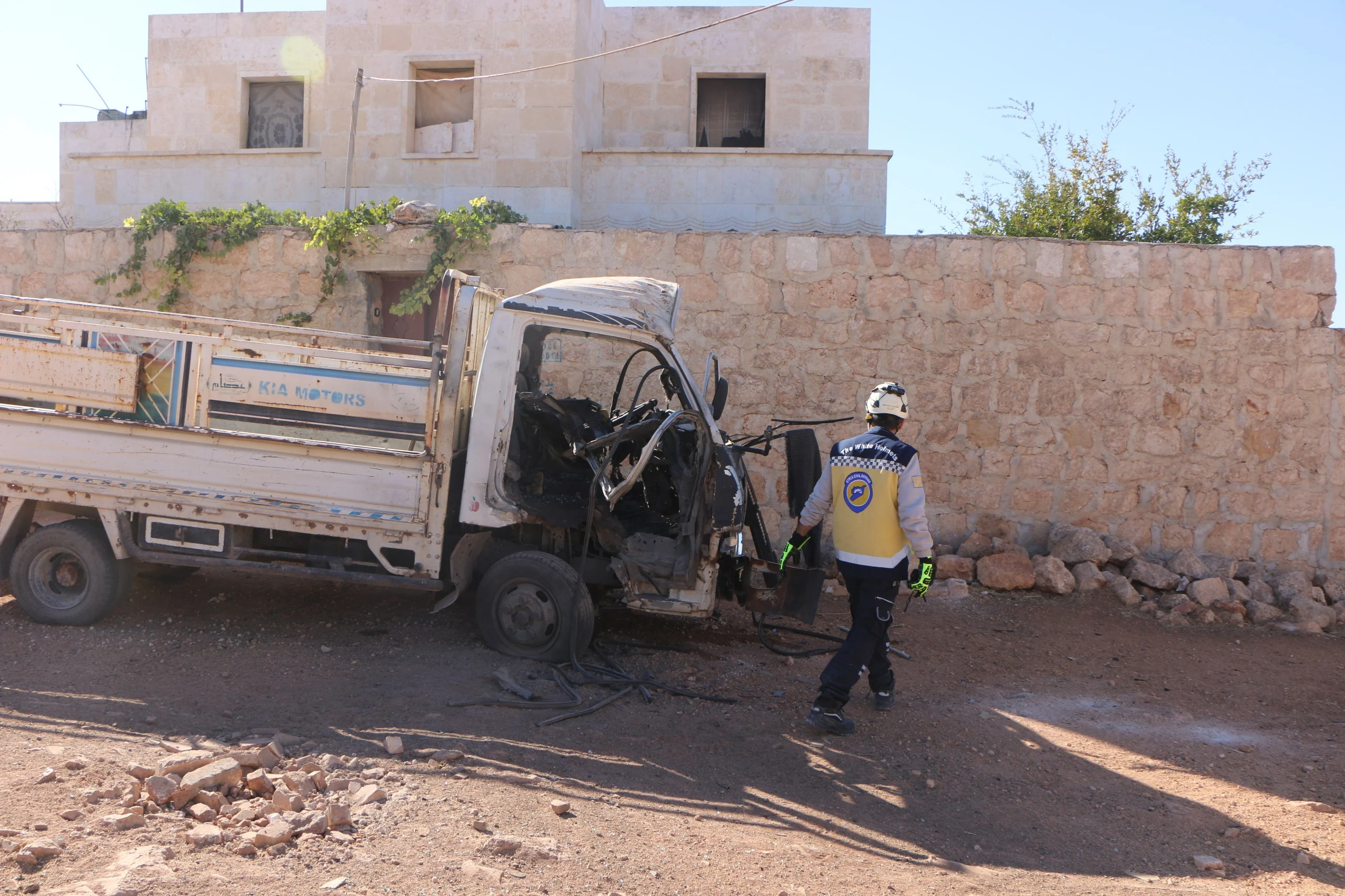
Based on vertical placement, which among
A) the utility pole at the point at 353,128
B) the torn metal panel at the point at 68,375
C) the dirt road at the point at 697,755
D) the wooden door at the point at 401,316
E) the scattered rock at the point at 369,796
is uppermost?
the utility pole at the point at 353,128

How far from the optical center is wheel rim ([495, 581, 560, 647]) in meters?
5.69

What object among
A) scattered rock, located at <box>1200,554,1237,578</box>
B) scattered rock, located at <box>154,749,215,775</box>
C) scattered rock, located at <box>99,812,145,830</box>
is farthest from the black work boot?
scattered rock, located at <box>1200,554,1237,578</box>

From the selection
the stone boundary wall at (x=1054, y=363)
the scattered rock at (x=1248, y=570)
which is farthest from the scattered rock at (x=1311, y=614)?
the stone boundary wall at (x=1054, y=363)

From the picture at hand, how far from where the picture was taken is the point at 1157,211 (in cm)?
1438

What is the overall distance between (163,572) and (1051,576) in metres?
6.43

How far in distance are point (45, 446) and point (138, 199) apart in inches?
370

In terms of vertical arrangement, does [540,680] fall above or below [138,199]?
below

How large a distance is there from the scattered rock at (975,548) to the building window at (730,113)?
763cm

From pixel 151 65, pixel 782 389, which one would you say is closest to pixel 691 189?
pixel 782 389

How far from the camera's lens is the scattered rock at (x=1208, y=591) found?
792 cm

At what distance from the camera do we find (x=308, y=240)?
29.3ft

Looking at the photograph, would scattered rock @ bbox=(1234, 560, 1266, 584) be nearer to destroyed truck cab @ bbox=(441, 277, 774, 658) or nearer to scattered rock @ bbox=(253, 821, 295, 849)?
destroyed truck cab @ bbox=(441, 277, 774, 658)

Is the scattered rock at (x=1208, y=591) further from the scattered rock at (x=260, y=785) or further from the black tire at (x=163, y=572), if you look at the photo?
the black tire at (x=163, y=572)

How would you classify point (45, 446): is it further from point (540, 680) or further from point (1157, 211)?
point (1157, 211)
